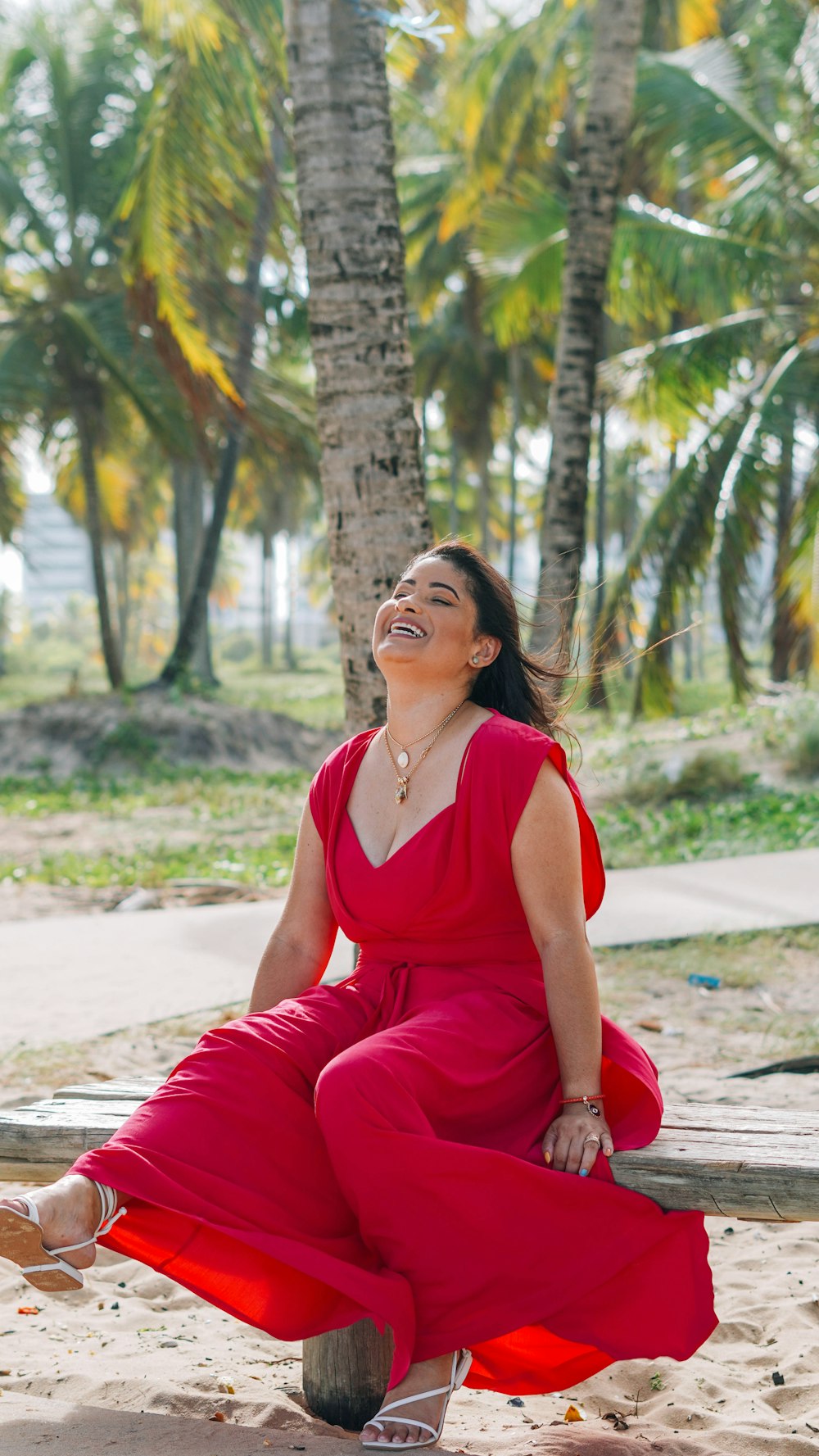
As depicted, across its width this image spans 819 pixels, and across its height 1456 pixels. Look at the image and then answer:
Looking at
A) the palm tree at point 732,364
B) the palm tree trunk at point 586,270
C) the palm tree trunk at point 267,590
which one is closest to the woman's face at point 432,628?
the palm tree trunk at point 586,270

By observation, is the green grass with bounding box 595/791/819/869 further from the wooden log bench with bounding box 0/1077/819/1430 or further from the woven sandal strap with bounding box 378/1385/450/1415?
the woven sandal strap with bounding box 378/1385/450/1415

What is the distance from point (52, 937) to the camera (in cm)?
662

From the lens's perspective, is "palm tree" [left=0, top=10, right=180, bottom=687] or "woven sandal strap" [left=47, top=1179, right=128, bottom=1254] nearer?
"woven sandal strap" [left=47, top=1179, right=128, bottom=1254]

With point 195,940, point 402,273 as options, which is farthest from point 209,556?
point 402,273

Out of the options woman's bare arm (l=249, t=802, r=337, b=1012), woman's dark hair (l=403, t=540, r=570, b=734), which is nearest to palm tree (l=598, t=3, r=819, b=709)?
woman's dark hair (l=403, t=540, r=570, b=734)

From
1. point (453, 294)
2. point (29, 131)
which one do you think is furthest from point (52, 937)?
point (453, 294)

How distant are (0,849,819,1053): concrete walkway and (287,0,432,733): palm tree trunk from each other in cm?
183

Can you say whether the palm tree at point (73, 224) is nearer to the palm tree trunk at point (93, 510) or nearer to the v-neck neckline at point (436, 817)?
the palm tree trunk at point (93, 510)

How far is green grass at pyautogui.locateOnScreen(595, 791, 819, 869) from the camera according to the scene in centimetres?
867

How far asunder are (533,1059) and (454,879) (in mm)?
380

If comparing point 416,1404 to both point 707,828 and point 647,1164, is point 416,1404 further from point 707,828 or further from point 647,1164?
point 707,828

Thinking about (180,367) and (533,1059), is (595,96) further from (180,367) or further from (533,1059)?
(533,1059)

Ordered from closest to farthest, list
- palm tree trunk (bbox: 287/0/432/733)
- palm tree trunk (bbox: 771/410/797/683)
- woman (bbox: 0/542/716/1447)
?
woman (bbox: 0/542/716/1447) < palm tree trunk (bbox: 287/0/432/733) < palm tree trunk (bbox: 771/410/797/683)

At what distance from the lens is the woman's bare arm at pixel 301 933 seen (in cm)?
288
